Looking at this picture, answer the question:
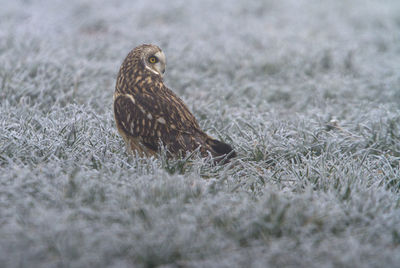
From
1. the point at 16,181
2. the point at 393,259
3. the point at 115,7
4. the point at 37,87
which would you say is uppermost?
the point at 115,7

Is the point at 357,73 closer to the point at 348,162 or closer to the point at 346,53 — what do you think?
the point at 346,53

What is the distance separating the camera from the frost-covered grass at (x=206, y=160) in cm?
250

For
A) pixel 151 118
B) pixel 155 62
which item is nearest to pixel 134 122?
pixel 151 118

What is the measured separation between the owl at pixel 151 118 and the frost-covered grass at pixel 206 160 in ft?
0.50

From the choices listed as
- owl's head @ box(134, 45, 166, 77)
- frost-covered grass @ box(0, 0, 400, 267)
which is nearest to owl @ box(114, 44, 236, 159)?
owl's head @ box(134, 45, 166, 77)

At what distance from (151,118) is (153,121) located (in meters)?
0.03

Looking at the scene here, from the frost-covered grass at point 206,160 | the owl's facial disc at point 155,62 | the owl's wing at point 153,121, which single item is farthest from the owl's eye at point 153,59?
the frost-covered grass at point 206,160

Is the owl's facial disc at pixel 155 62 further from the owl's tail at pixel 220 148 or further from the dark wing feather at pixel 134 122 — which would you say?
the owl's tail at pixel 220 148

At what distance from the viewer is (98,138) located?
4.02m

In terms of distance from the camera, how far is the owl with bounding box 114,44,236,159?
141 inches

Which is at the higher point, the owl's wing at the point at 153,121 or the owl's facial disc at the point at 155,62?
the owl's facial disc at the point at 155,62

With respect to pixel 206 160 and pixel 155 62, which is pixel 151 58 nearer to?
pixel 155 62

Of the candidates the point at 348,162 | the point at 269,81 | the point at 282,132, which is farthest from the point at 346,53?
the point at 348,162

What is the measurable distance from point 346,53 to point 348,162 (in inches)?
179
